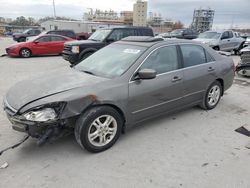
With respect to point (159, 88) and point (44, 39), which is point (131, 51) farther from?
point (44, 39)

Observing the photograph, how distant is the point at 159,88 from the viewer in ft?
11.5

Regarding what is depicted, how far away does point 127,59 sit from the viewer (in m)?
3.47

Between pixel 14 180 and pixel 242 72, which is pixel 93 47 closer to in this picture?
pixel 242 72

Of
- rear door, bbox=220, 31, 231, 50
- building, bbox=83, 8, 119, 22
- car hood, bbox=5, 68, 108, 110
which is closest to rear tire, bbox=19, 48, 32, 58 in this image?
car hood, bbox=5, 68, 108, 110

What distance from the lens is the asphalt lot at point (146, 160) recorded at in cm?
252

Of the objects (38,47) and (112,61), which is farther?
(38,47)

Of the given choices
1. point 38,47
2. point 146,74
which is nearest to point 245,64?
point 146,74

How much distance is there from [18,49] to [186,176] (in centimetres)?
1222

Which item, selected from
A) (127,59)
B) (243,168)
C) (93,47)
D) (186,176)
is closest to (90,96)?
(127,59)

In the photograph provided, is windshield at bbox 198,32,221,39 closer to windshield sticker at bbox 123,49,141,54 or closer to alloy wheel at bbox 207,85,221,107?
alloy wheel at bbox 207,85,221,107

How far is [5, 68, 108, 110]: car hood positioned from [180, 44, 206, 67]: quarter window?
1.74 meters

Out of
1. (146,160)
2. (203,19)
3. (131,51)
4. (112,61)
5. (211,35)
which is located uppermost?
(203,19)

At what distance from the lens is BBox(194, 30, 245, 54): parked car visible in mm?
13414

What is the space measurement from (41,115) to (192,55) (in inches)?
118
